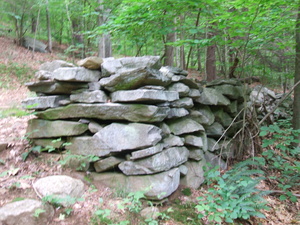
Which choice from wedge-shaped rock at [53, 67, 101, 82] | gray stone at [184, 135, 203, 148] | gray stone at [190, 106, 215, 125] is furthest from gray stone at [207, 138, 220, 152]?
wedge-shaped rock at [53, 67, 101, 82]

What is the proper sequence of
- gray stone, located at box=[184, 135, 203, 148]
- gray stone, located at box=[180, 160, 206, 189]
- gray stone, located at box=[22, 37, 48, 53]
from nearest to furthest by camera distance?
1. gray stone, located at box=[180, 160, 206, 189]
2. gray stone, located at box=[184, 135, 203, 148]
3. gray stone, located at box=[22, 37, 48, 53]

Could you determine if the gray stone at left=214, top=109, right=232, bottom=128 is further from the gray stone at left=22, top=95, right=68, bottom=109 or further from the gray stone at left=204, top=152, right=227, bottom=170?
the gray stone at left=22, top=95, right=68, bottom=109

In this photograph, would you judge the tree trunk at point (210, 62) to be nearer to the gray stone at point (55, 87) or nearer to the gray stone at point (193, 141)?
the gray stone at point (193, 141)

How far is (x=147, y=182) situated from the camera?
3.48 metres

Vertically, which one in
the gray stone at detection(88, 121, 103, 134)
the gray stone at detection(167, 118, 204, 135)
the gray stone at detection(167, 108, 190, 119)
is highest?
the gray stone at detection(167, 108, 190, 119)

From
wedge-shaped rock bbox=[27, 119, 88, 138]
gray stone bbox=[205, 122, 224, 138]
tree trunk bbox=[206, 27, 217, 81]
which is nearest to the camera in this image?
wedge-shaped rock bbox=[27, 119, 88, 138]

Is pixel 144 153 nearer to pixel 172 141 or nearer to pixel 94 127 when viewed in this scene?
pixel 172 141

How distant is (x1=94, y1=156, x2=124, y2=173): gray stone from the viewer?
3645 millimetres

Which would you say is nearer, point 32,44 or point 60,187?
point 60,187

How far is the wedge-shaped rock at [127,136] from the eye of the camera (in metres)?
3.52

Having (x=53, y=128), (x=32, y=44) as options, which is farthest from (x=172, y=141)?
(x=32, y=44)

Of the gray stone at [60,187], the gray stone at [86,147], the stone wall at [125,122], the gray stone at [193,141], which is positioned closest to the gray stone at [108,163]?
the stone wall at [125,122]

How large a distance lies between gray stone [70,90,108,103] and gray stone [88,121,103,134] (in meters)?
0.40

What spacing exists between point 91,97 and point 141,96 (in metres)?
0.93
